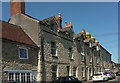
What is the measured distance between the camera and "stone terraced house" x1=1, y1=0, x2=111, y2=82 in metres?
15.1

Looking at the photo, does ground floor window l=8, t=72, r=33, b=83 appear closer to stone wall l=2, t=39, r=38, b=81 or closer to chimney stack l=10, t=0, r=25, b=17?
stone wall l=2, t=39, r=38, b=81

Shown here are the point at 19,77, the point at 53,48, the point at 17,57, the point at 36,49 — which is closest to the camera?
the point at 19,77

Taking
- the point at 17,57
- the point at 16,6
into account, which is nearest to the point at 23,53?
the point at 17,57

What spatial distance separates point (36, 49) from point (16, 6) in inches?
288

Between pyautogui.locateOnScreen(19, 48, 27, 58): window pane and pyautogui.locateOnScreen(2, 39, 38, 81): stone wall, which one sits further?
pyautogui.locateOnScreen(19, 48, 27, 58): window pane

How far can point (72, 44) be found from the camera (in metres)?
25.5

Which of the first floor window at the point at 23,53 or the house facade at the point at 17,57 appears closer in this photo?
the house facade at the point at 17,57

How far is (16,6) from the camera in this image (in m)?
21.4

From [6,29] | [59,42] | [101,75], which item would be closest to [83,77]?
[101,75]

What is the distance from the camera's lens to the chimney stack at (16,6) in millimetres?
21083

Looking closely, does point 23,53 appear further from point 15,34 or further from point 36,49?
point 15,34

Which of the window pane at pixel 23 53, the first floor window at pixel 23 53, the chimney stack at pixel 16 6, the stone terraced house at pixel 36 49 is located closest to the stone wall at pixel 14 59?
the stone terraced house at pixel 36 49

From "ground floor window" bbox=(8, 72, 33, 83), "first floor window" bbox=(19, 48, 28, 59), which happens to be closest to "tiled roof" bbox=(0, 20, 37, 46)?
"first floor window" bbox=(19, 48, 28, 59)

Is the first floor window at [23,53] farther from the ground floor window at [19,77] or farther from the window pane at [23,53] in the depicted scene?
the ground floor window at [19,77]
